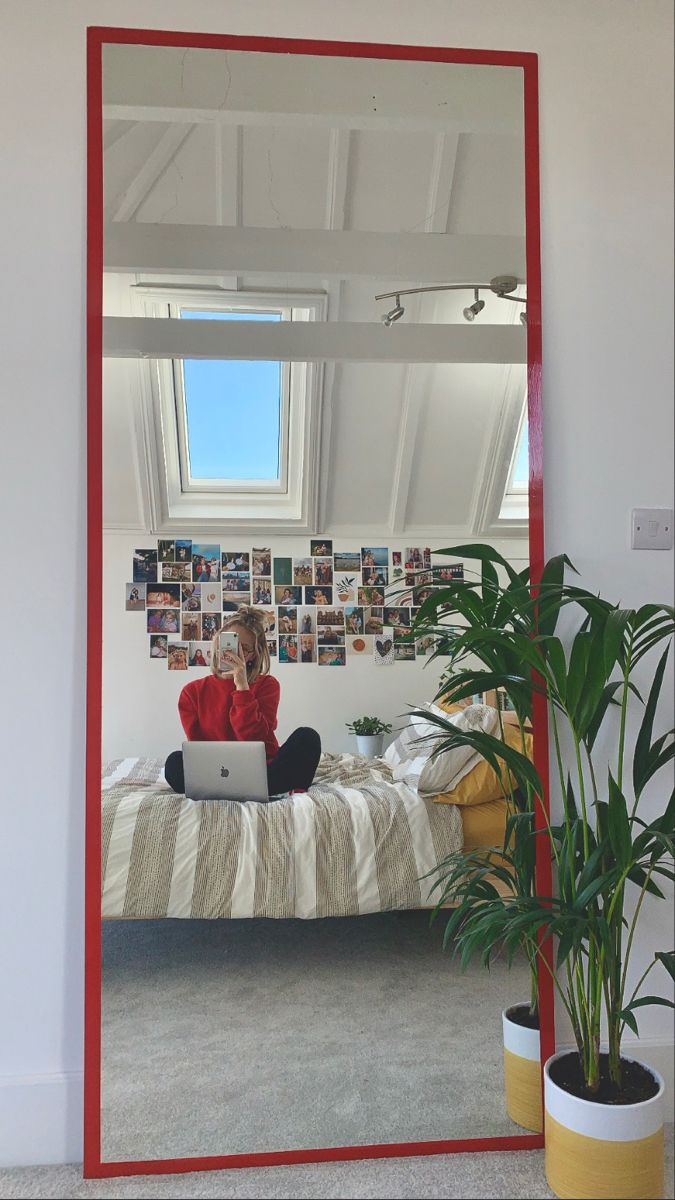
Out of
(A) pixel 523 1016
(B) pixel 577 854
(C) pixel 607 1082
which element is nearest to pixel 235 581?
(B) pixel 577 854

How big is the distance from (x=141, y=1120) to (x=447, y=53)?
7.36 ft

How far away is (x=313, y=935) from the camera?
189cm

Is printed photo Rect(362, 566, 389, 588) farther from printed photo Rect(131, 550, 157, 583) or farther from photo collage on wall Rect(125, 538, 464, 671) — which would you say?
printed photo Rect(131, 550, 157, 583)

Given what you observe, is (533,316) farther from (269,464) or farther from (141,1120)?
(141,1120)

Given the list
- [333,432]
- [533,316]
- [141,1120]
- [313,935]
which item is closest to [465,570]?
[333,432]

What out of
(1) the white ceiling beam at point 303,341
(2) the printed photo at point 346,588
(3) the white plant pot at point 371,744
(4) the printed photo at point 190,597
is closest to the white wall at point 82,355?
(1) the white ceiling beam at point 303,341

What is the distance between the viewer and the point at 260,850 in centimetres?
187

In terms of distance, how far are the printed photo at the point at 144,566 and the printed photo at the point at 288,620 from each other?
0.87 feet

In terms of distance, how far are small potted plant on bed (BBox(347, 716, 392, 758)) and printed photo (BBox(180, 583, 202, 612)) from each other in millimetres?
388

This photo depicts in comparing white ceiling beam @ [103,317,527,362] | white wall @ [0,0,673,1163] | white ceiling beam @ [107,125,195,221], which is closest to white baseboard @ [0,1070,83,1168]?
white wall @ [0,0,673,1163]

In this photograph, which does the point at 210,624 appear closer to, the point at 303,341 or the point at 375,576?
the point at 375,576

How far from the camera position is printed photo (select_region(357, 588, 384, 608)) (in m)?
1.94

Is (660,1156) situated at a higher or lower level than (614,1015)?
lower

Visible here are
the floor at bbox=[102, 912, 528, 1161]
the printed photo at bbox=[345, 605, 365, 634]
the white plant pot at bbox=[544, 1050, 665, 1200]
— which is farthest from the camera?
the printed photo at bbox=[345, 605, 365, 634]
